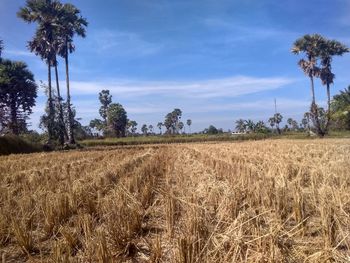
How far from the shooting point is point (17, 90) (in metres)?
55.1

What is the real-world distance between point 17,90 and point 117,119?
31759 millimetres

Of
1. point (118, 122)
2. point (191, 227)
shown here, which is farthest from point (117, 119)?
point (191, 227)

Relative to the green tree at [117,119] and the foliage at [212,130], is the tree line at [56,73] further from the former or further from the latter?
the foliage at [212,130]

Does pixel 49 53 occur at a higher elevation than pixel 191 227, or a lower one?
higher

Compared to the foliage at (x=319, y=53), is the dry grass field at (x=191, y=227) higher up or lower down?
lower down

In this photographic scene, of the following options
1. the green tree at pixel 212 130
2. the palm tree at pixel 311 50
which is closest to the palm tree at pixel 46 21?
the palm tree at pixel 311 50

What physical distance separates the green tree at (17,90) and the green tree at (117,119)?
1116 inches

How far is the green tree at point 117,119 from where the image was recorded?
8519cm

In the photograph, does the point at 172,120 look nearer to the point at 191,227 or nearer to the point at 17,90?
the point at 17,90

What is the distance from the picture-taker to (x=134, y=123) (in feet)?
370

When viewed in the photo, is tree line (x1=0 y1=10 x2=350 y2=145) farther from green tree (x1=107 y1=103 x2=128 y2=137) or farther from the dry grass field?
the dry grass field

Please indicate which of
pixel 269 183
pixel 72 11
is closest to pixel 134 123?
pixel 72 11

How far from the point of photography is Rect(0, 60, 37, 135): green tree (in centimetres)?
5236

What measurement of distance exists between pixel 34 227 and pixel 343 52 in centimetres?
5717
